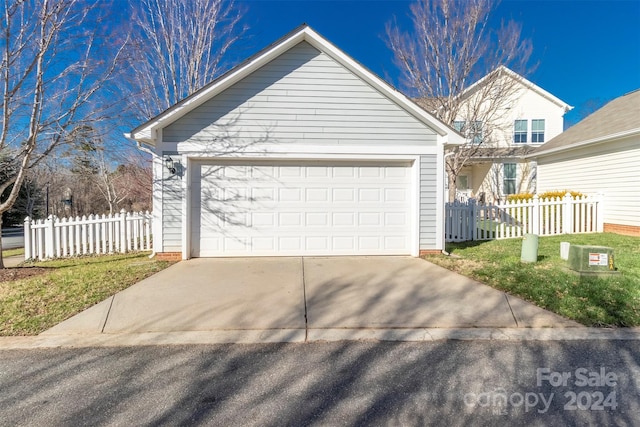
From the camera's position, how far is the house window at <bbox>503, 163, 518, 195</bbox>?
18.9 metres

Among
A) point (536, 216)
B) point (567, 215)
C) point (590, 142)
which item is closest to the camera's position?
point (536, 216)

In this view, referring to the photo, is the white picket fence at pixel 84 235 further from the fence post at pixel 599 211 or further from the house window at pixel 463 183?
the house window at pixel 463 183

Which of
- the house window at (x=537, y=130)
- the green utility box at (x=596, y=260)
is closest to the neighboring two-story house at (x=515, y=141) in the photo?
the house window at (x=537, y=130)

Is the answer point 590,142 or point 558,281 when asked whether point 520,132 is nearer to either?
point 590,142

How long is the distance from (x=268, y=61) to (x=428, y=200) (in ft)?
15.7

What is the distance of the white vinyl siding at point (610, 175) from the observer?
1018cm

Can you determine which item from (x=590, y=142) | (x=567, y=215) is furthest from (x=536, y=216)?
(x=590, y=142)

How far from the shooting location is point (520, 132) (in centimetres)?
1950

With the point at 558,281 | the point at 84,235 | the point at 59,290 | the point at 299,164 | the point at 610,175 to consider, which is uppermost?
the point at 610,175

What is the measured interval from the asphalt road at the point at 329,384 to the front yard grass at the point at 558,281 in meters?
0.75

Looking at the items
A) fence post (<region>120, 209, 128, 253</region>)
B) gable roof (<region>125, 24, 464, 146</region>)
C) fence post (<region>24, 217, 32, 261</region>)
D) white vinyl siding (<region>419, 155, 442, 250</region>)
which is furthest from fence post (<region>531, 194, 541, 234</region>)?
fence post (<region>24, 217, 32, 261</region>)

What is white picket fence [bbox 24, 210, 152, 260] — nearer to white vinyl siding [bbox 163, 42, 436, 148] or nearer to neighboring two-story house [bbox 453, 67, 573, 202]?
white vinyl siding [bbox 163, 42, 436, 148]

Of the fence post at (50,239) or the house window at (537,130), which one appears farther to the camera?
the house window at (537,130)

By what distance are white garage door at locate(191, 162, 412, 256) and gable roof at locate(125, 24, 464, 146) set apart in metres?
1.16
